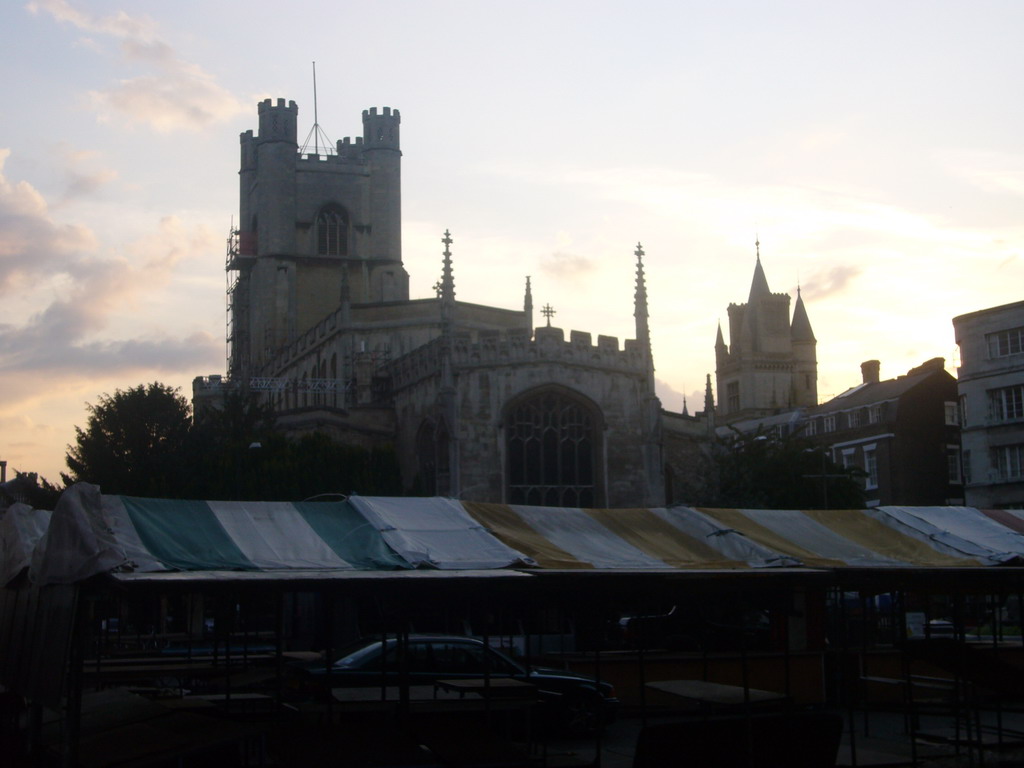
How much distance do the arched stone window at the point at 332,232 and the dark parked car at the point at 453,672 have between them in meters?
51.4

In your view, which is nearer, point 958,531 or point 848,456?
point 958,531

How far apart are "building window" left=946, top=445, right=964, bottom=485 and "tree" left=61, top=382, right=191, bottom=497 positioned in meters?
35.6

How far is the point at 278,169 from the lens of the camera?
65125mm

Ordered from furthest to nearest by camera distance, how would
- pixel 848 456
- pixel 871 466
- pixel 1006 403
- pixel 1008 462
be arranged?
pixel 848 456, pixel 871 466, pixel 1006 403, pixel 1008 462

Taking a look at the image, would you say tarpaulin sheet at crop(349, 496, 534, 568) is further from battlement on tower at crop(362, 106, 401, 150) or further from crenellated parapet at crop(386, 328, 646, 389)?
battlement on tower at crop(362, 106, 401, 150)

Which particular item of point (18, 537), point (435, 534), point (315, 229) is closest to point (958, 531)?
Result: point (435, 534)

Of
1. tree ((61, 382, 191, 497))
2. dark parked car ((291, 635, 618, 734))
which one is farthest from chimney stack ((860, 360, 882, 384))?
dark parked car ((291, 635, 618, 734))

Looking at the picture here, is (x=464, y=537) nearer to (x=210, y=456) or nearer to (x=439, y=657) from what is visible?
(x=439, y=657)

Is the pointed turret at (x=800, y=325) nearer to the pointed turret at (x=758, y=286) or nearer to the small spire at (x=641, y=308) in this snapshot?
the pointed turret at (x=758, y=286)

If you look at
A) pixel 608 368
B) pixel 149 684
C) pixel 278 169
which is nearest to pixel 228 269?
pixel 278 169

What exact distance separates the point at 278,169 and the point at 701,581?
5750cm

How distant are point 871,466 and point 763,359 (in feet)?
172

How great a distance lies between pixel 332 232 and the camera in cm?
6556

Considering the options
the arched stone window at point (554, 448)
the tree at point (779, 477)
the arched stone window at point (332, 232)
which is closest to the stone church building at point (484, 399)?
the arched stone window at point (554, 448)
